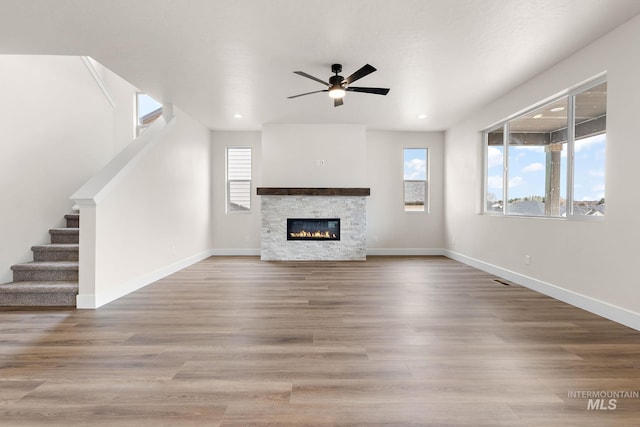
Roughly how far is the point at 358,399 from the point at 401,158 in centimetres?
606

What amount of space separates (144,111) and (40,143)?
9.32ft

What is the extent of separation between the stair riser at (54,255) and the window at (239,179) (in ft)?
11.3

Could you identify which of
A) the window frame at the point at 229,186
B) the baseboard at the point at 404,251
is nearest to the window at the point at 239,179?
the window frame at the point at 229,186

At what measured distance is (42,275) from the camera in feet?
11.7

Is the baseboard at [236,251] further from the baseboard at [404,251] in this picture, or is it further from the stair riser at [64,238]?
the stair riser at [64,238]

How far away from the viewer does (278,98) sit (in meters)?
4.88

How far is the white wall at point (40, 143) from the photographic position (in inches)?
140

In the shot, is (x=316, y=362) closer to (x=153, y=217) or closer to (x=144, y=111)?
(x=153, y=217)

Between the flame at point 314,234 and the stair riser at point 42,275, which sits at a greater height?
the flame at point 314,234

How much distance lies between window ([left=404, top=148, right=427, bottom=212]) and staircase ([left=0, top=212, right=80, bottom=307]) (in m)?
5.92

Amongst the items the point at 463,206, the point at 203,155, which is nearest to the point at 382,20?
the point at 463,206

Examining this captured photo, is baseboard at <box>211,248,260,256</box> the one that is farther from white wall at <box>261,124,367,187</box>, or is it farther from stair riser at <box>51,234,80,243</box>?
stair riser at <box>51,234,80,243</box>

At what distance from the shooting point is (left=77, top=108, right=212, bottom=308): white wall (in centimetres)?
337

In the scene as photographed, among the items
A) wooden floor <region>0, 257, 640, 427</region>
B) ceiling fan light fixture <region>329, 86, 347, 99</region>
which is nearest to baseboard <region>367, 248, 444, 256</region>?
wooden floor <region>0, 257, 640, 427</region>
